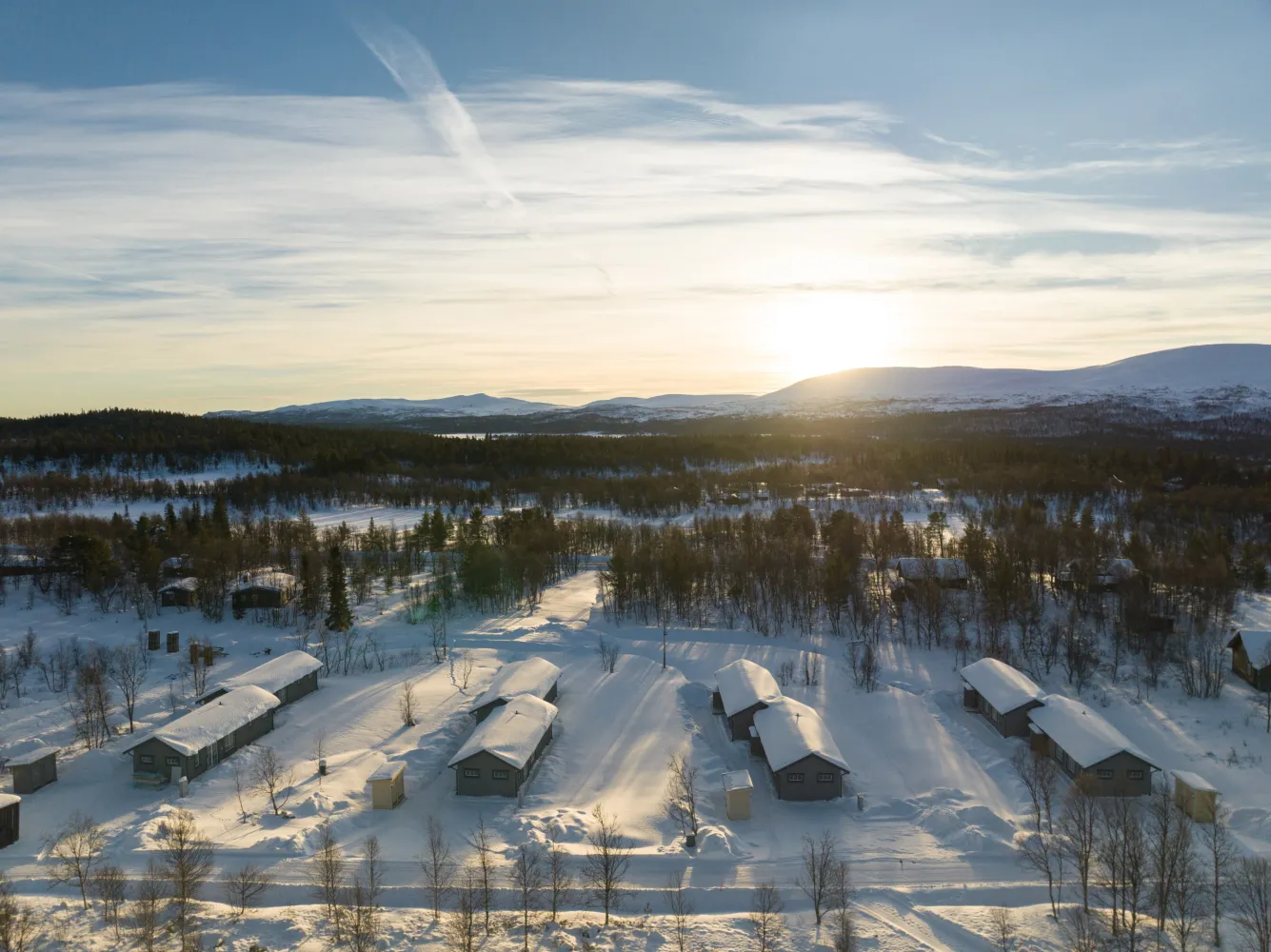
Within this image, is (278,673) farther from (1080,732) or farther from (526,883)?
(1080,732)

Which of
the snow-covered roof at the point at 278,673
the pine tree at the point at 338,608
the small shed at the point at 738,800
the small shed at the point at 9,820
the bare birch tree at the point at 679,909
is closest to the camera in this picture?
Result: the bare birch tree at the point at 679,909

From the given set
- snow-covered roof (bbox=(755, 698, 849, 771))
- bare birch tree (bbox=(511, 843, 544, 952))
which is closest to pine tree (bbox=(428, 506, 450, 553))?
snow-covered roof (bbox=(755, 698, 849, 771))

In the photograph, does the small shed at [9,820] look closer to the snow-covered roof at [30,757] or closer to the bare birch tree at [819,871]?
the snow-covered roof at [30,757]

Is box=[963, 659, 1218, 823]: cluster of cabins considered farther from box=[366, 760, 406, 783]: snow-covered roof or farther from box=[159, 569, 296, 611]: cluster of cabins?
box=[159, 569, 296, 611]: cluster of cabins

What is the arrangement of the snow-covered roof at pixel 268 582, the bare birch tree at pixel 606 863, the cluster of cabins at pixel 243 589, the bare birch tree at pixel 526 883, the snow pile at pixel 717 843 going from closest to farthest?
the bare birch tree at pixel 526 883 < the bare birch tree at pixel 606 863 < the snow pile at pixel 717 843 < the cluster of cabins at pixel 243 589 < the snow-covered roof at pixel 268 582

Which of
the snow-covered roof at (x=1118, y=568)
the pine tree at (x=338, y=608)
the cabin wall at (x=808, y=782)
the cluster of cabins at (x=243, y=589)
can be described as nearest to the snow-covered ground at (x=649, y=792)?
the cabin wall at (x=808, y=782)

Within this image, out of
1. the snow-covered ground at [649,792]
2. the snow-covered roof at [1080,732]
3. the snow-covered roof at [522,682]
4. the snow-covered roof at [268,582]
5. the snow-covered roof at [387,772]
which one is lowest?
the snow-covered ground at [649,792]
